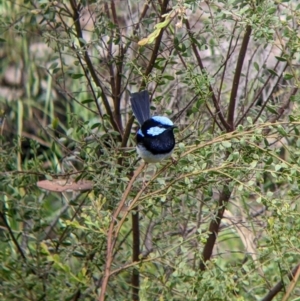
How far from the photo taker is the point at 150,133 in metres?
3.23

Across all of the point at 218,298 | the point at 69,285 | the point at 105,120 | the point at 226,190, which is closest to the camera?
the point at 218,298

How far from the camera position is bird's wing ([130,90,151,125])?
3.20 m

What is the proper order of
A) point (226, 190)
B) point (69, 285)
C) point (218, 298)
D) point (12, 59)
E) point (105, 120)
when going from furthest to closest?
point (12, 59) → point (69, 285) → point (105, 120) → point (226, 190) → point (218, 298)

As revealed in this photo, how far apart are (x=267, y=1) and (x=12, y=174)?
4.48ft

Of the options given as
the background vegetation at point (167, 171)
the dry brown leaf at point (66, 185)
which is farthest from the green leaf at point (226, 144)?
the dry brown leaf at point (66, 185)

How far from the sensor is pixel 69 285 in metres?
3.61

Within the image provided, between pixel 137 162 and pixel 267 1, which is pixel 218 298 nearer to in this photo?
pixel 137 162

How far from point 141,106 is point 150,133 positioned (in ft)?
0.39

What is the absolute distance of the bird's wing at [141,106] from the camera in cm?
320

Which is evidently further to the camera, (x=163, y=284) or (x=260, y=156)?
(x=163, y=284)

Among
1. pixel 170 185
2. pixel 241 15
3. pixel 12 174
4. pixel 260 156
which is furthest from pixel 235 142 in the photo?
pixel 12 174

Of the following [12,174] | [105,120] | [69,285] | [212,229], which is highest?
[105,120]

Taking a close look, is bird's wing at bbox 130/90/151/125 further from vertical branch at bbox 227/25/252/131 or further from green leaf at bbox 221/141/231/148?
green leaf at bbox 221/141/231/148

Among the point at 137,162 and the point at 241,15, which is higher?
the point at 241,15
